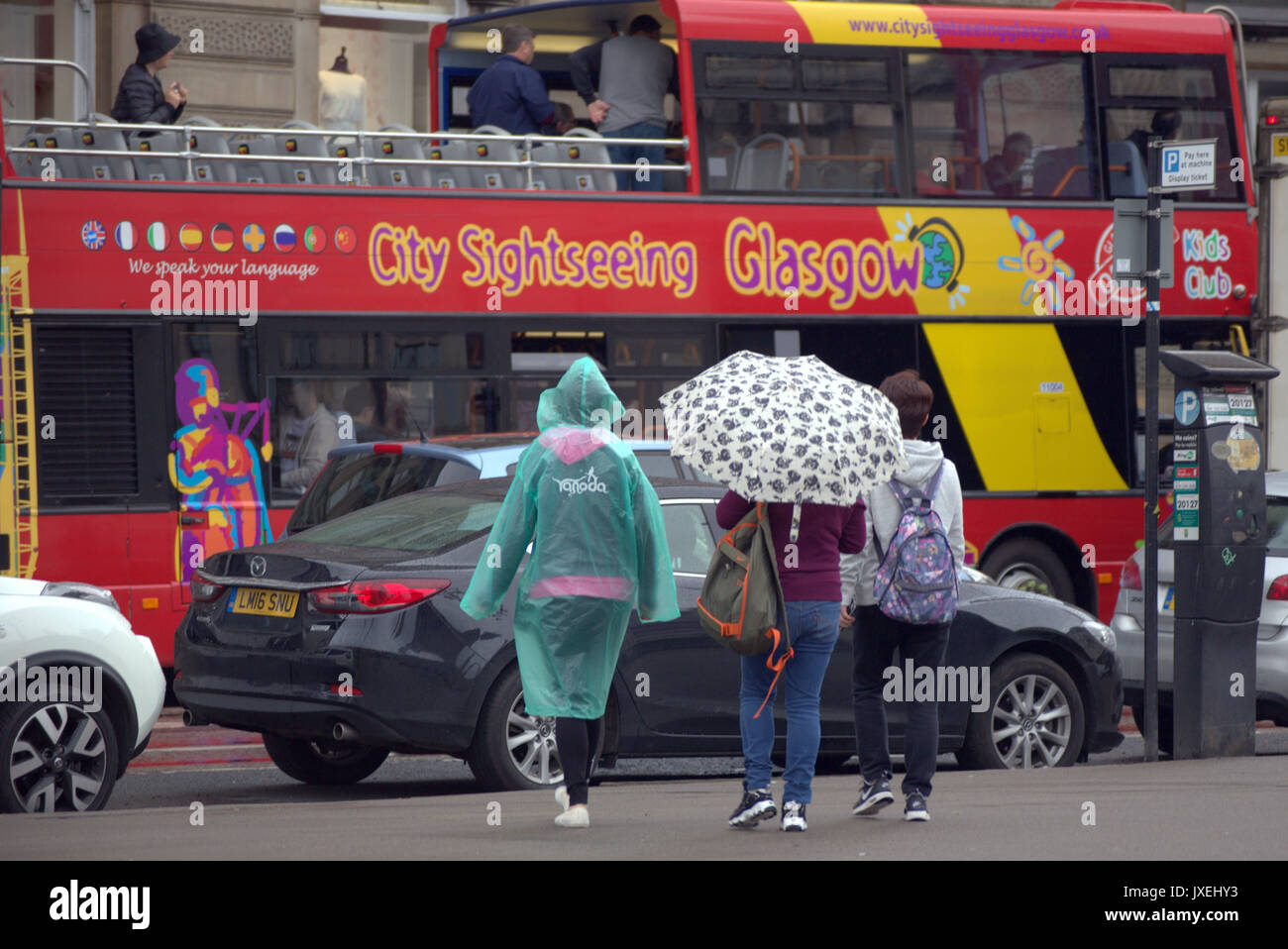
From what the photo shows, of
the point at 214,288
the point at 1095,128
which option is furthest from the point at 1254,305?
the point at 214,288

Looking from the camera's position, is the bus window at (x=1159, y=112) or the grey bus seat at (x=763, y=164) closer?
the grey bus seat at (x=763, y=164)

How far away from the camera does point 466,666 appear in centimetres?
858

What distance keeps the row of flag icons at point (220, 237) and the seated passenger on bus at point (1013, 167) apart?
4.73 m

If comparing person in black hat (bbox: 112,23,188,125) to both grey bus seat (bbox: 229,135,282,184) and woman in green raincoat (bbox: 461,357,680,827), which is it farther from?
woman in green raincoat (bbox: 461,357,680,827)

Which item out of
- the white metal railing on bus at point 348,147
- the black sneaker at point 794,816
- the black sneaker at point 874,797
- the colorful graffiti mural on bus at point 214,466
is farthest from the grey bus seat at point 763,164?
the black sneaker at point 794,816

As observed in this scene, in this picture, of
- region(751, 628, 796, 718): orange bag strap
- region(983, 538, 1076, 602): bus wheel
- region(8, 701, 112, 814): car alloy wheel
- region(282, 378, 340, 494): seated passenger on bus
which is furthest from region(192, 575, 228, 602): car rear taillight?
region(983, 538, 1076, 602): bus wheel

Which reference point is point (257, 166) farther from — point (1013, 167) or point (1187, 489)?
point (1187, 489)

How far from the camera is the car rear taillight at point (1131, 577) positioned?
11508 millimetres

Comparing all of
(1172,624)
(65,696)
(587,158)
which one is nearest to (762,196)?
(587,158)

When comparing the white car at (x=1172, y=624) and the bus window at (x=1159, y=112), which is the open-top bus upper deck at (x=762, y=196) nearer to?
the bus window at (x=1159, y=112)

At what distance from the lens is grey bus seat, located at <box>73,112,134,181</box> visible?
12414 mm

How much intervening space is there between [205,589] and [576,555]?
252 cm

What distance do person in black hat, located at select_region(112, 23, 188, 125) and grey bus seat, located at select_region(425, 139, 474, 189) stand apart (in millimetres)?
1715
